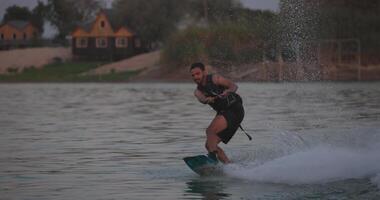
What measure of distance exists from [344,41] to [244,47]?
6.40m

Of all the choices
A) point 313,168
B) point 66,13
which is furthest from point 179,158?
point 66,13

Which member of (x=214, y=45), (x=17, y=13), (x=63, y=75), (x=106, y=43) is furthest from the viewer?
(x=17, y=13)

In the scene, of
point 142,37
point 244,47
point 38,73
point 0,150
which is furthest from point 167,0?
point 0,150

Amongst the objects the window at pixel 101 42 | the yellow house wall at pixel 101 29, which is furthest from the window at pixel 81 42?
the window at pixel 101 42

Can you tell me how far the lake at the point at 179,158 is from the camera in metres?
11.5

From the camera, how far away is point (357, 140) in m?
16.4

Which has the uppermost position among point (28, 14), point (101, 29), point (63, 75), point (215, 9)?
point (28, 14)

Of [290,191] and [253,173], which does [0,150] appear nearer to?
[253,173]

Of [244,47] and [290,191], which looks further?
[244,47]

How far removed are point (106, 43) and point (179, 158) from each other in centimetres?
Answer: 8589

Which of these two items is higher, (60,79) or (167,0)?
(167,0)

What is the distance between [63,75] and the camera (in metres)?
84.8

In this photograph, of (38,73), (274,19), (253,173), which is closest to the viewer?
(253,173)

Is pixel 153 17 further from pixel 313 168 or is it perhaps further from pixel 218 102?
pixel 313 168
